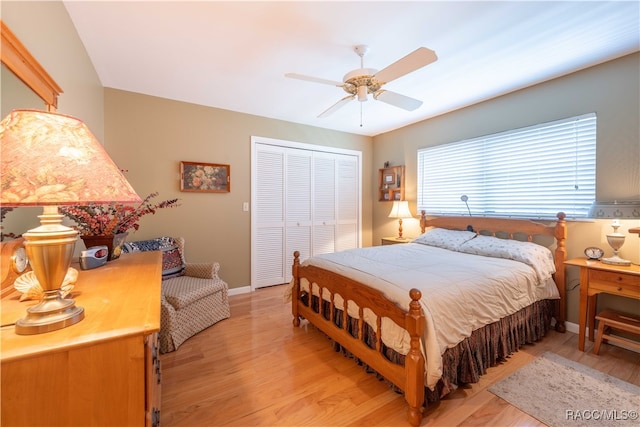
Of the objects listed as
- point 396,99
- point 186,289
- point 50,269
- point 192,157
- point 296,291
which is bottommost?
point 296,291

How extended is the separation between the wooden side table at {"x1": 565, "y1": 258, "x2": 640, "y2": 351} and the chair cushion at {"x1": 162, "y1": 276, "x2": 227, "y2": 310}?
10.7 ft

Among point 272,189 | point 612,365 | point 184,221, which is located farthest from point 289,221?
point 612,365

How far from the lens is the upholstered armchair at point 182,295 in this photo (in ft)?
7.50

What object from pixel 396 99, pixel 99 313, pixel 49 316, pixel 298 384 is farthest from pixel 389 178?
pixel 49 316

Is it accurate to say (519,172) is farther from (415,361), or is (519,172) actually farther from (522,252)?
(415,361)

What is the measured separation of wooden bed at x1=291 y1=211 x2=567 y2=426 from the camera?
1503 mm

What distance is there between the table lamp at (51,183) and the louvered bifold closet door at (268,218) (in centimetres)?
301

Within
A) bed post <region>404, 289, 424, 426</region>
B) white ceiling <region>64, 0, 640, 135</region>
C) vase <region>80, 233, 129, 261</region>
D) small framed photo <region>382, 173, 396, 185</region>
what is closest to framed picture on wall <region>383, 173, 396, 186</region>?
small framed photo <region>382, 173, 396, 185</region>

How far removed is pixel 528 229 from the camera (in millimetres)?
2791

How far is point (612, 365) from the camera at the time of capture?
205cm

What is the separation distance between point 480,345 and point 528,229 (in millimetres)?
1542

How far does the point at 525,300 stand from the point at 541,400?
2.43 ft

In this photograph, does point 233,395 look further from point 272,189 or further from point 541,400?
point 272,189

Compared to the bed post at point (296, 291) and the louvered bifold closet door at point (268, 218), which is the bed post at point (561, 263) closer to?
the bed post at point (296, 291)
